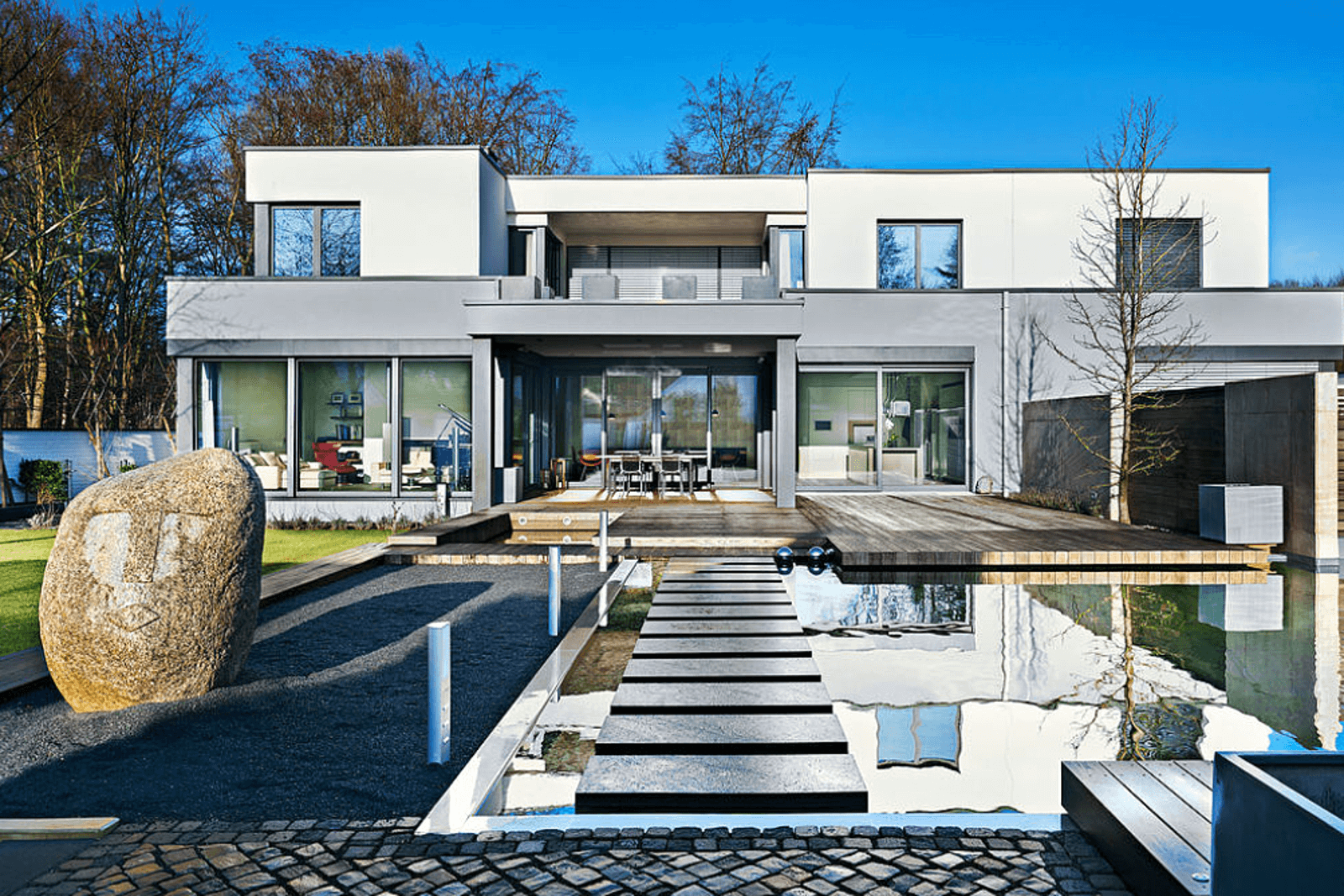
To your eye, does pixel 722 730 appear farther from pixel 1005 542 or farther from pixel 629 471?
pixel 629 471

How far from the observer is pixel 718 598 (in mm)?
7840

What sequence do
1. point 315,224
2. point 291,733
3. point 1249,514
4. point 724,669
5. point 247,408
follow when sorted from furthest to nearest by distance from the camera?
point 315,224 → point 247,408 → point 1249,514 → point 724,669 → point 291,733

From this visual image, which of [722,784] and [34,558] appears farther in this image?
[34,558]

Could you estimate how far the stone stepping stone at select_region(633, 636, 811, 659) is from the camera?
579 centimetres

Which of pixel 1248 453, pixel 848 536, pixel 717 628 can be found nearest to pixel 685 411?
pixel 848 536

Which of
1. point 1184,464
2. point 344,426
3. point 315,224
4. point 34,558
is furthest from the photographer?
point 315,224

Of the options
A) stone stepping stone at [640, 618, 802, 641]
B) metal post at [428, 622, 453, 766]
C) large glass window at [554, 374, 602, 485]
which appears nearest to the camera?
metal post at [428, 622, 453, 766]

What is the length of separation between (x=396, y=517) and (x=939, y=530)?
354 inches

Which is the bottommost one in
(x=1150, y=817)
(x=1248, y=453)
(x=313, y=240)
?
(x=1150, y=817)

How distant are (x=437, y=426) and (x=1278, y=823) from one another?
1485 cm

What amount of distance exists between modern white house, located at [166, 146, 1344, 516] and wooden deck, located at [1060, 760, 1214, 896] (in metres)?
11.7

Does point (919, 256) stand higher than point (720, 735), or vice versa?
point (919, 256)

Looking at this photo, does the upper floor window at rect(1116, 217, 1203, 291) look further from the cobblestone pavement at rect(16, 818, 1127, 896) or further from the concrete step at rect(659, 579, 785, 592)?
the cobblestone pavement at rect(16, 818, 1127, 896)

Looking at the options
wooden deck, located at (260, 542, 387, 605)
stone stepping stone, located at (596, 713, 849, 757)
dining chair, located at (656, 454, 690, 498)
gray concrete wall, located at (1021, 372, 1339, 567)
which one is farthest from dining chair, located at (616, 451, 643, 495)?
stone stepping stone, located at (596, 713, 849, 757)
